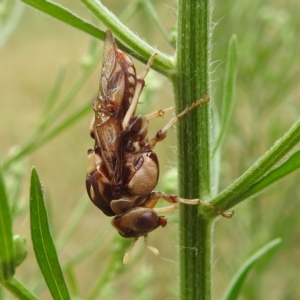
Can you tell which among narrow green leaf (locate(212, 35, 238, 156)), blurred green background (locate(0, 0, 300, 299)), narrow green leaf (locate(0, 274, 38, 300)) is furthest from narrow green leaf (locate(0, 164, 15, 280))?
narrow green leaf (locate(212, 35, 238, 156))

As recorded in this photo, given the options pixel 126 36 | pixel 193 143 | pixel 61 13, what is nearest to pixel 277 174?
pixel 193 143

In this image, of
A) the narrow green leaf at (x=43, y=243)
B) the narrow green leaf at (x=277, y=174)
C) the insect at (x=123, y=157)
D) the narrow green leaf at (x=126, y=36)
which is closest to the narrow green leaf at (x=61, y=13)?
the narrow green leaf at (x=126, y=36)

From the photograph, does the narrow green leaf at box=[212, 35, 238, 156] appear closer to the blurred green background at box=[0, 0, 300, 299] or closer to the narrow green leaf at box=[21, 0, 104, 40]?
the blurred green background at box=[0, 0, 300, 299]

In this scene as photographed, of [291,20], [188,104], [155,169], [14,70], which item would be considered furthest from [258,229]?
[14,70]

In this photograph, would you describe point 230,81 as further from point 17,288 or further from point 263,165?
point 17,288

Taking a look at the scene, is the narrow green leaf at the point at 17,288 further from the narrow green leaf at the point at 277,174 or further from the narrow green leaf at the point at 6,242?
the narrow green leaf at the point at 277,174
